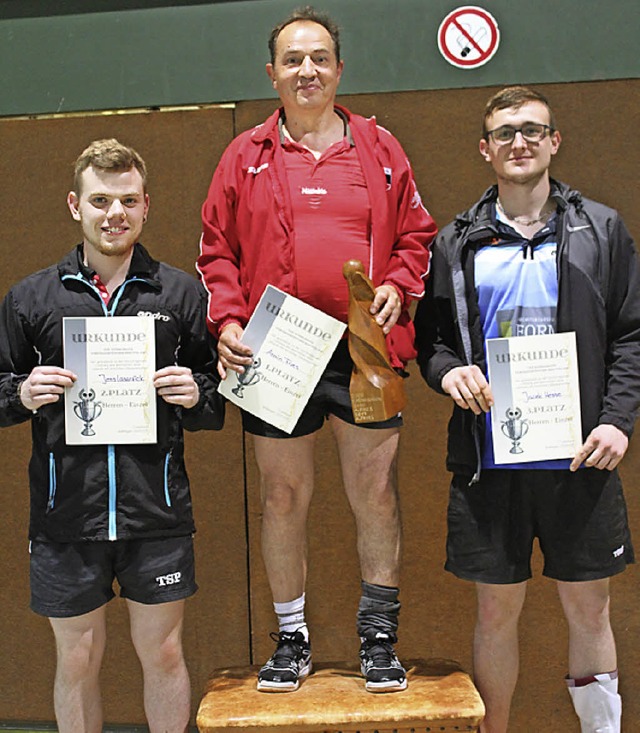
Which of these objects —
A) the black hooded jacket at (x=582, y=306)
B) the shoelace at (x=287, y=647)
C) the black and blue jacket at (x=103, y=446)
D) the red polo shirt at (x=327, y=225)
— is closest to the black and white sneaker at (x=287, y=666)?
the shoelace at (x=287, y=647)

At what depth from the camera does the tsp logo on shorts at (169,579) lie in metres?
2.36

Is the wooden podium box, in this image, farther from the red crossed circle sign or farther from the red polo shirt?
the red crossed circle sign

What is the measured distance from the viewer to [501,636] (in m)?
2.46

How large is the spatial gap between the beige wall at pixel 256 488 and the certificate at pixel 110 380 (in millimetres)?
1143

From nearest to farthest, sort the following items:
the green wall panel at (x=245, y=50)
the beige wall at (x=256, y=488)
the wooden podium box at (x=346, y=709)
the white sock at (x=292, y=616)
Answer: the wooden podium box at (x=346, y=709)
the white sock at (x=292, y=616)
the green wall panel at (x=245, y=50)
the beige wall at (x=256, y=488)

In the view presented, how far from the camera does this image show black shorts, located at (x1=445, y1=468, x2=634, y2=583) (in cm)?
235

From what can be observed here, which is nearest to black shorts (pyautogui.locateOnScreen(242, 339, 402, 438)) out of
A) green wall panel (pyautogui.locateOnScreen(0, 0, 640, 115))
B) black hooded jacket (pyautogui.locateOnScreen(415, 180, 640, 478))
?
black hooded jacket (pyautogui.locateOnScreen(415, 180, 640, 478))

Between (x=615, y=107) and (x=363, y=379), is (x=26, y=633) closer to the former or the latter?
(x=363, y=379)

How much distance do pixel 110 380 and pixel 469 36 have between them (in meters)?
1.91

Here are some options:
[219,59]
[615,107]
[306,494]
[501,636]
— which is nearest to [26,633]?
[306,494]

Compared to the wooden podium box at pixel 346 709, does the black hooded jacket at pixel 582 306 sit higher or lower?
higher

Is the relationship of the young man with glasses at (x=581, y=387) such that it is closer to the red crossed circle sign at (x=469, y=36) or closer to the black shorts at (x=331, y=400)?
the black shorts at (x=331, y=400)

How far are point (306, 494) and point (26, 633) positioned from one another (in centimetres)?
177

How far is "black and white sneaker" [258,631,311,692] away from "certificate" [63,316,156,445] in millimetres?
717
